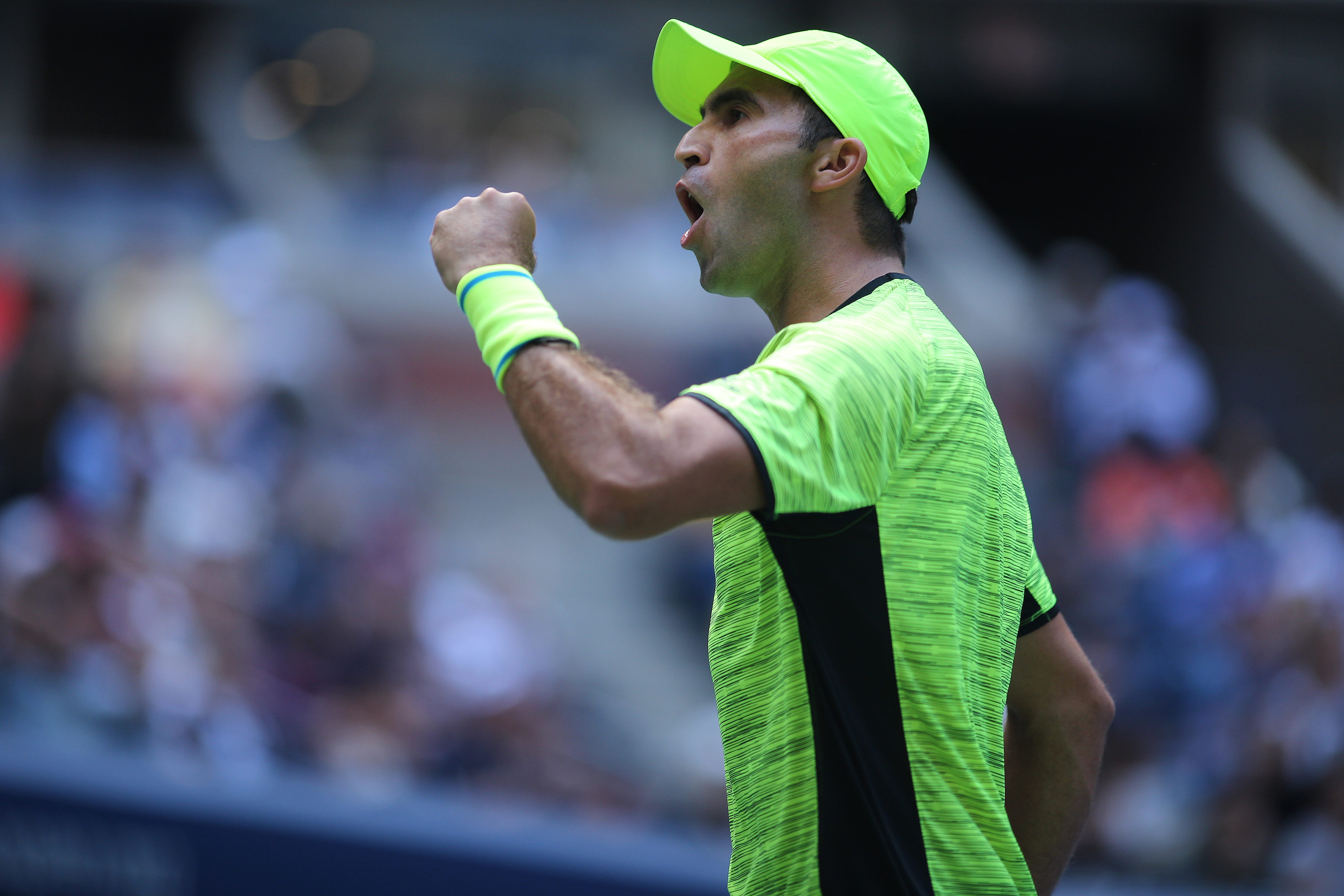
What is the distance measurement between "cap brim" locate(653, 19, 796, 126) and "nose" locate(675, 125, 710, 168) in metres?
0.08

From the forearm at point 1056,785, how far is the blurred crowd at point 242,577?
433cm

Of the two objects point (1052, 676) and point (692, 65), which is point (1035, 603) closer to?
point (1052, 676)

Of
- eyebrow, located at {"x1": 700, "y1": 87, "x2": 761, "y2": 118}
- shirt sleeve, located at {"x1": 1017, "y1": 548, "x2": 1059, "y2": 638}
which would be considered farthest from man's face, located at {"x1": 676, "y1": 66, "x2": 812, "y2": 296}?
shirt sleeve, located at {"x1": 1017, "y1": 548, "x2": 1059, "y2": 638}

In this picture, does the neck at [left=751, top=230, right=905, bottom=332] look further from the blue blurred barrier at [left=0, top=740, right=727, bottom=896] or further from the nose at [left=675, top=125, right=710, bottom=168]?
the blue blurred barrier at [left=0, top=740, right=727, bottom=896]

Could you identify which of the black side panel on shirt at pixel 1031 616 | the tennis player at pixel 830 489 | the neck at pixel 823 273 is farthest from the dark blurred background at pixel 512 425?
the neck at pixel 823 273

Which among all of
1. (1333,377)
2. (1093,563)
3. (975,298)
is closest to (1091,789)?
(1093,563)

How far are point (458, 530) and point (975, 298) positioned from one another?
219 inches

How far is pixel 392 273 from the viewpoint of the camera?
12828 millimetres

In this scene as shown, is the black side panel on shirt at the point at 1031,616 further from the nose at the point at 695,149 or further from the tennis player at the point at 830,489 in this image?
the nose at the point at 695,149

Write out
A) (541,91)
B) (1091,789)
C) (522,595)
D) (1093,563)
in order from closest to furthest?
(1091,789)
(1093,563)
(522,595)
(541,91)

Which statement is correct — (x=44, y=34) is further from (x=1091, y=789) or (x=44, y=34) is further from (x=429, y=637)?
(x=1091, y=789)

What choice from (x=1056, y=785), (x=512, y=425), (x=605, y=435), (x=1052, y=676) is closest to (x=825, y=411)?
(x=605, y=435)

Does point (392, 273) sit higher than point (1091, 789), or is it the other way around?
point (392, 273)

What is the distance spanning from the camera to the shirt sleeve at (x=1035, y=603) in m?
2.35
